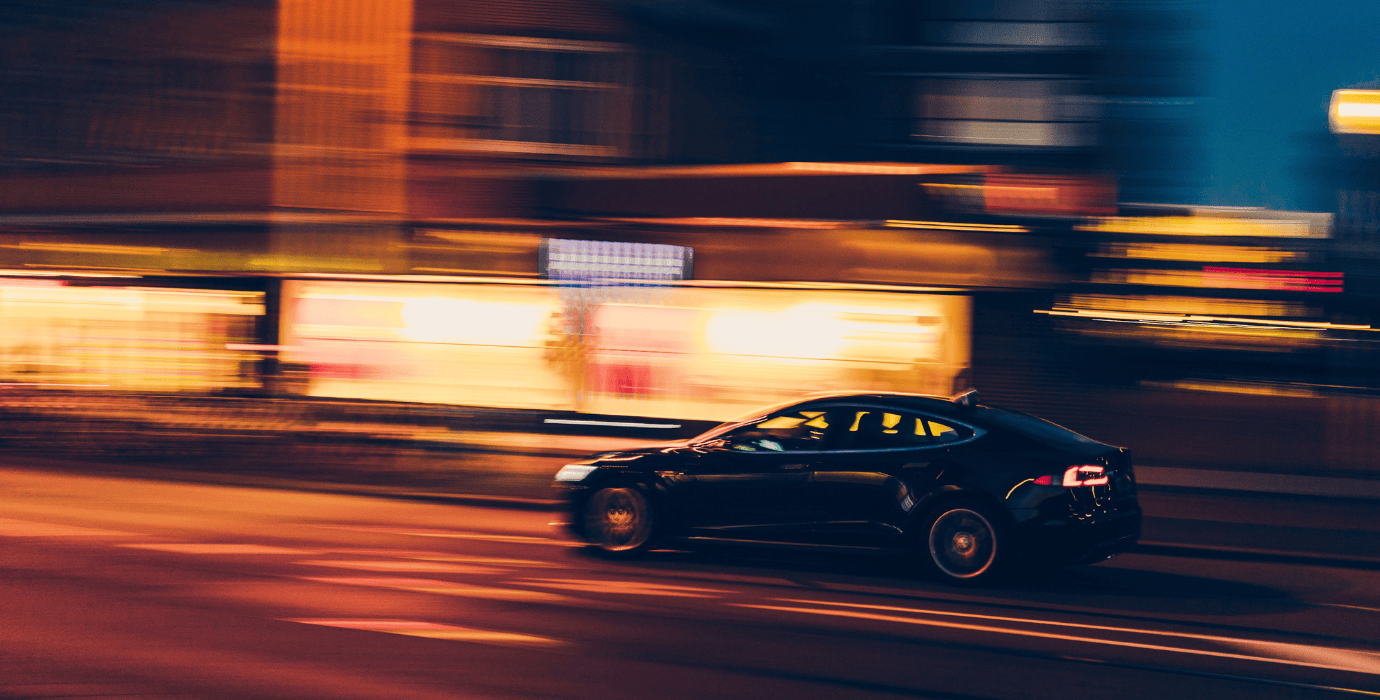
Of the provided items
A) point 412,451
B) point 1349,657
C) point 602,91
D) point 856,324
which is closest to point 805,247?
point 856,324

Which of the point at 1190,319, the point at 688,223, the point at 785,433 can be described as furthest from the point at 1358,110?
the point at 688,223

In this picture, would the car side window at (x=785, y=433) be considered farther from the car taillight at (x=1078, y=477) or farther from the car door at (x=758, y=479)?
the car taillight at (x=1078, y=477)

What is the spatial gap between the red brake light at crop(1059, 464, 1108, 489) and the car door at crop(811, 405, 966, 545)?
83 cm

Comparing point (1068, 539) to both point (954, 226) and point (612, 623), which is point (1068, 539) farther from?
point (954, 226)

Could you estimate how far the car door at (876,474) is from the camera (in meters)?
8.52

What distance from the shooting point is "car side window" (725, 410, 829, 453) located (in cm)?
897

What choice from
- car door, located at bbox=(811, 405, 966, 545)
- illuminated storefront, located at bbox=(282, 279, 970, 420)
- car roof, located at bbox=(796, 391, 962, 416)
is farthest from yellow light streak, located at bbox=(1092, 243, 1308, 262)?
car door, located at bbox=(811, 405, 966, 545)

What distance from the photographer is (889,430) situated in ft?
28.9

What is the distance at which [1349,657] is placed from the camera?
664cm

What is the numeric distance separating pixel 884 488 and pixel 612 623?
239 centimetres

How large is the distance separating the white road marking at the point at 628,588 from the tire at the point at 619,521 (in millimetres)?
873

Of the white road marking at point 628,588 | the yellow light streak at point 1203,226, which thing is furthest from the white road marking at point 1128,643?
the yellow light streak at point 1203,226

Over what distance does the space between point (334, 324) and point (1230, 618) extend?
13667 millimetres

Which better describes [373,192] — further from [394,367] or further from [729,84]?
[729,84]
